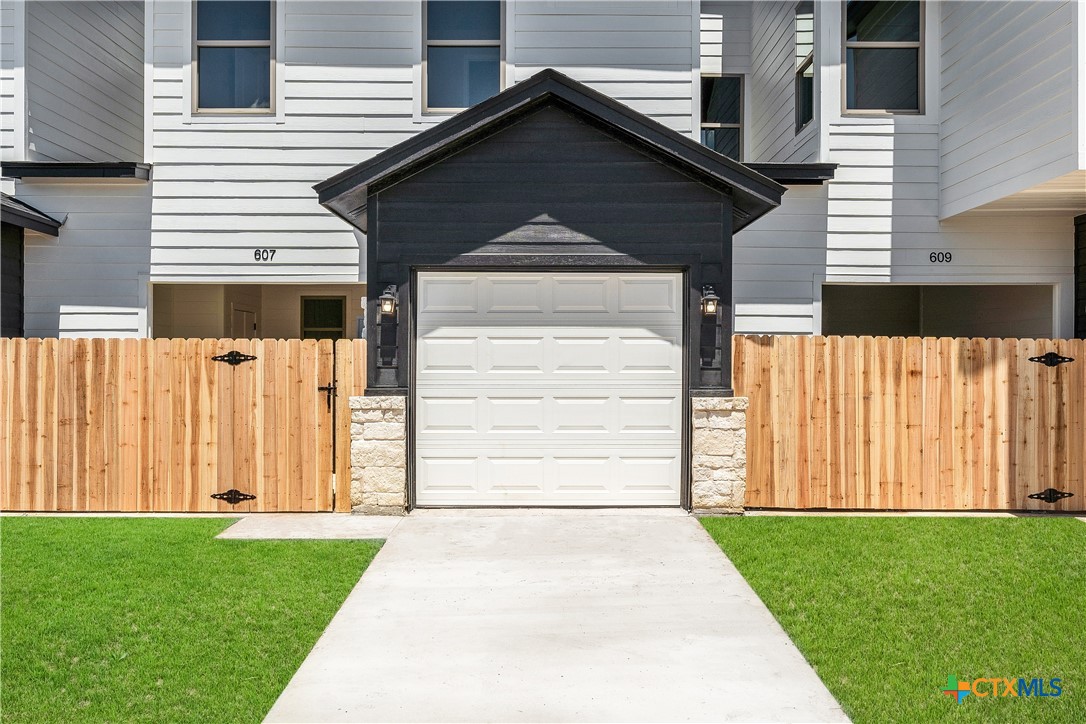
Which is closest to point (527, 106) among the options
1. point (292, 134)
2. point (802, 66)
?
point (292, 134)

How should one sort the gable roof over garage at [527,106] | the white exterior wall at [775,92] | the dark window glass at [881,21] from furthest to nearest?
the white exterior wall at [775,92] < the dark window glass at [881,21] < the gable roof over garage at [527,106]

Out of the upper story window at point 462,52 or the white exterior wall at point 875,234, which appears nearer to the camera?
the white exterior wall at point 875,234

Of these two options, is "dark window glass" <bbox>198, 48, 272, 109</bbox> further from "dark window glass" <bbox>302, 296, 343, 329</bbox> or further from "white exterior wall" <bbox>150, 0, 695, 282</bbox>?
"dark window glass" <bbox>302, 296, 343, 329</bbox>

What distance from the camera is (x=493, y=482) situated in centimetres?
752

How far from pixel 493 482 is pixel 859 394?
3832 mm

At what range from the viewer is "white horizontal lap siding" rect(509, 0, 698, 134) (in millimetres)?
9117

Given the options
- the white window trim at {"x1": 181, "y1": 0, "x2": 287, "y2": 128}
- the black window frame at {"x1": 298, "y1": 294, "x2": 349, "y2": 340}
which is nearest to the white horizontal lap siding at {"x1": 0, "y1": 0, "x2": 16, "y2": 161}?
the white window trim at {"x1": 181, "y1": 0, "x2": 287, "y2": 128}

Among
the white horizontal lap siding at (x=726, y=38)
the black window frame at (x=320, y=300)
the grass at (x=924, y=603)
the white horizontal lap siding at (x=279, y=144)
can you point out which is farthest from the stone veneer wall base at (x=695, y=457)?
the black window frame at (x=320, y=300)

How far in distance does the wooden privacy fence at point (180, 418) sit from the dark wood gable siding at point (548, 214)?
837 mm

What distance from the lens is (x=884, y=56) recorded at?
927cm

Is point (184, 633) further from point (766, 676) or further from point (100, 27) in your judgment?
point (100, 27)

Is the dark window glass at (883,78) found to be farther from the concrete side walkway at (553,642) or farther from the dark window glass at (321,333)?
the dark window glass at (321,333)

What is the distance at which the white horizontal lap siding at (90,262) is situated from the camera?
→ 910 cm

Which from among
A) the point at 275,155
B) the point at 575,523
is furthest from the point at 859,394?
the point at 275,155
